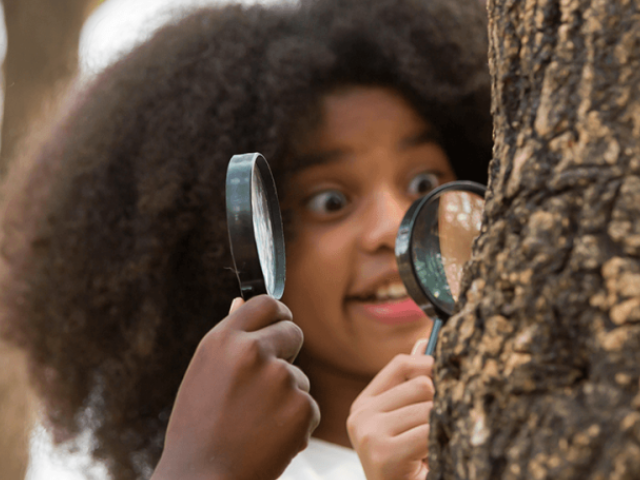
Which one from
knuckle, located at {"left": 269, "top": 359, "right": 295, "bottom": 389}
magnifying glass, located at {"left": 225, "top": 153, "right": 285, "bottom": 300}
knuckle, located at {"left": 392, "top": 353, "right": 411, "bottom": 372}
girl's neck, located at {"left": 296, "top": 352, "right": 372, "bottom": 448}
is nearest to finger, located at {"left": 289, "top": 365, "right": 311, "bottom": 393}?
knuckle, located at {"left": 269, "top": 359, "right": 295, "bottom": 389}

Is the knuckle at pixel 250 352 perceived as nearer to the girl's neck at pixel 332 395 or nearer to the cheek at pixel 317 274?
the cheek at pixel 317 274

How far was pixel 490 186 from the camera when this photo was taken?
0.60 m

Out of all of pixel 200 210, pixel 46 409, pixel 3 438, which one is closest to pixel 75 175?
pixel 200 210

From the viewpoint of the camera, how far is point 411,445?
1.03 meters

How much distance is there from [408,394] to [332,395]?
0.68 meters

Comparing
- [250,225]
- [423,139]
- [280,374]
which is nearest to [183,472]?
[280,374]

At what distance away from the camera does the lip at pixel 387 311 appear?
1582 millimetres

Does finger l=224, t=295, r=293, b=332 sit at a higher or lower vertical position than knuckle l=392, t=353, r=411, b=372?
higher

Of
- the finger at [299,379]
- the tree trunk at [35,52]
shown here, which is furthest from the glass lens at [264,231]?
the tree trunk at [35,52]

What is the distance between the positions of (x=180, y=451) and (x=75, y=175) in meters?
1.09

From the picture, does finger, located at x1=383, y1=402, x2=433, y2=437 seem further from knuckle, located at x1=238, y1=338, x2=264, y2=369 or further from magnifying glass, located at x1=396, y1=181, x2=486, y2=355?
knuckle, located at x1=238, y1=338, x2=264, y2=369

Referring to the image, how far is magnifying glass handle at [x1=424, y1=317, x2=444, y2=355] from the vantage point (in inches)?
43.3

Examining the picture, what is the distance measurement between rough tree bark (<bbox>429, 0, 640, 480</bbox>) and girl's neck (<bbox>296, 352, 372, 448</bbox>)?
48.5 inches

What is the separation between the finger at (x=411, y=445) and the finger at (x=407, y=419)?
0.03 m
